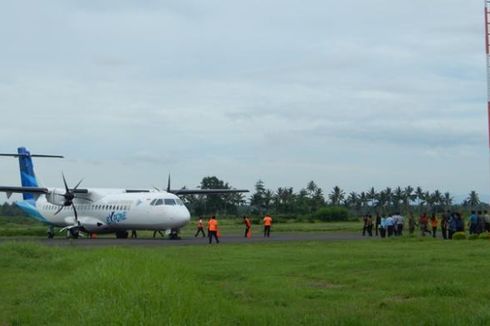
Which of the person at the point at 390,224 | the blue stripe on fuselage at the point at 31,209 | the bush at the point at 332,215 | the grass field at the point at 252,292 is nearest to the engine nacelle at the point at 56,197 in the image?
the blue stripe on fuselage at the point at 31,209

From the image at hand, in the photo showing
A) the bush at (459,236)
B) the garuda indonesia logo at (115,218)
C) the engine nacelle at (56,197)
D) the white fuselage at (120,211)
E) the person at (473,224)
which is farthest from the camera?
the engine nacelle at (56,197)

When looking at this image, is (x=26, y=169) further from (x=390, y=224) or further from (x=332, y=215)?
(x=332, y=215)

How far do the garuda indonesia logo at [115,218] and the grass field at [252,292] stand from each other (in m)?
21.5

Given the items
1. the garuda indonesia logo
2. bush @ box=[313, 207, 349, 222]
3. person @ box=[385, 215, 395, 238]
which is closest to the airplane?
the garuda indonesia logo

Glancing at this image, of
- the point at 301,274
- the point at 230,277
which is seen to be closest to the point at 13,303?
the point at 230,277

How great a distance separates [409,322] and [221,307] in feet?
8.23

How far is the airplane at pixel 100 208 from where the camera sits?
37.4 m

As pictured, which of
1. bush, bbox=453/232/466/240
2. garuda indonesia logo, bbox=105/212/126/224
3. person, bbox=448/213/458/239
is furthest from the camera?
garuda indonesia logo, bbox=105/212/126/224

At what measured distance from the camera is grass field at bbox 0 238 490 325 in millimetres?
8664

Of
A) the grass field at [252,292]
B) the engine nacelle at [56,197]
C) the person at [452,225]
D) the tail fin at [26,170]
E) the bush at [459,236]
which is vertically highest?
the tail fin at [26,170]

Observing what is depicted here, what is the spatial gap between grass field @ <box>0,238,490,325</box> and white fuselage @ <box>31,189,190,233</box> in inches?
722

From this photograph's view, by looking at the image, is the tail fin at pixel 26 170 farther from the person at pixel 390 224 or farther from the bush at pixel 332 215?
the bush at pixel 332 215

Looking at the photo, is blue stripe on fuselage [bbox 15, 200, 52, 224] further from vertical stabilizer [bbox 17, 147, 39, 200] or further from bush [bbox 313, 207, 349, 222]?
bush [bbox 313, 207, 349, 222]

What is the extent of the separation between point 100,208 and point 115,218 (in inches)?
86.7
